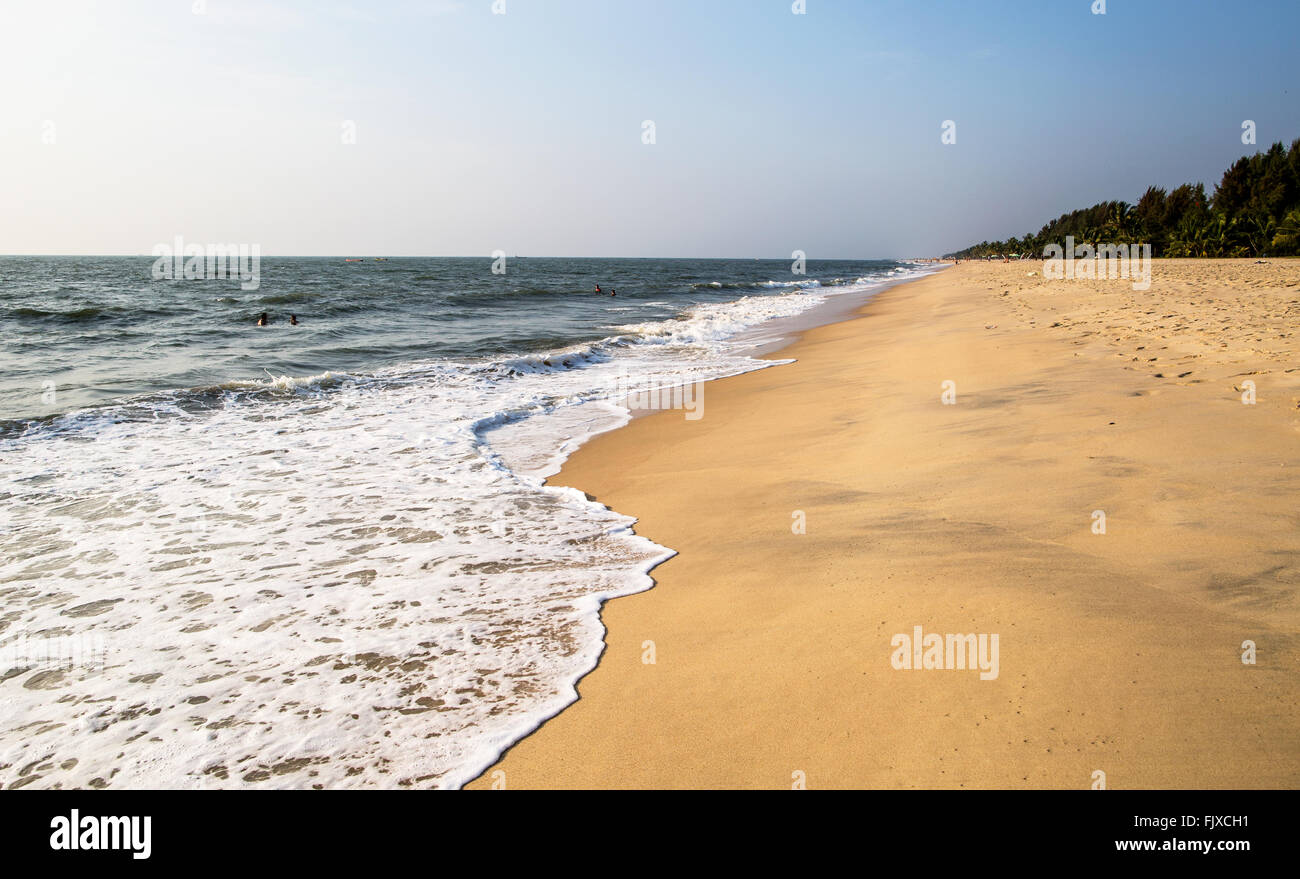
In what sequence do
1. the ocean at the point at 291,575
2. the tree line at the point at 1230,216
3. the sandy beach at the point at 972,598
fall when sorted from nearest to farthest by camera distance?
1. the sandy beach at the point at 972,598
2. the ocean at the point at 291,575
3. the tree line at the point at 1230,216

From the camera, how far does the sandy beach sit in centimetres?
260

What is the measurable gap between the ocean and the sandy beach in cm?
55

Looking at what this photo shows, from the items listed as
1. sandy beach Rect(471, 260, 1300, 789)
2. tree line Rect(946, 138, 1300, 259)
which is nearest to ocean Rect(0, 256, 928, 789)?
sandy beach Rect(471, 260, 1300, 789)

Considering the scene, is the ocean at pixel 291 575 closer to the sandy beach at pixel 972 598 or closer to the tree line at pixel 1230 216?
the sandy beach at pixel 972 598

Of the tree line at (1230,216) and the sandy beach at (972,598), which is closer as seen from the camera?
the sandy beach at (972,598)

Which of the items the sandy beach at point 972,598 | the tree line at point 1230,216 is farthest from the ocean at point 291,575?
the tree line at point 1230,216

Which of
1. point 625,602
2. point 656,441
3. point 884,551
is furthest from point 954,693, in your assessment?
point 656,441

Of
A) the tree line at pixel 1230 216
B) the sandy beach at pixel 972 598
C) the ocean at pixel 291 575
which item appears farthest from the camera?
the tree line at pixel 1230 216

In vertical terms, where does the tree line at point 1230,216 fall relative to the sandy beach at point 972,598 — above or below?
above

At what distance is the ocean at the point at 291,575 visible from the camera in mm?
3102

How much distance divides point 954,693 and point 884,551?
157 cm

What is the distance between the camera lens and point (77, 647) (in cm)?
393

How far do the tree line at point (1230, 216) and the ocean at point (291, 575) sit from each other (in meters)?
51.9
